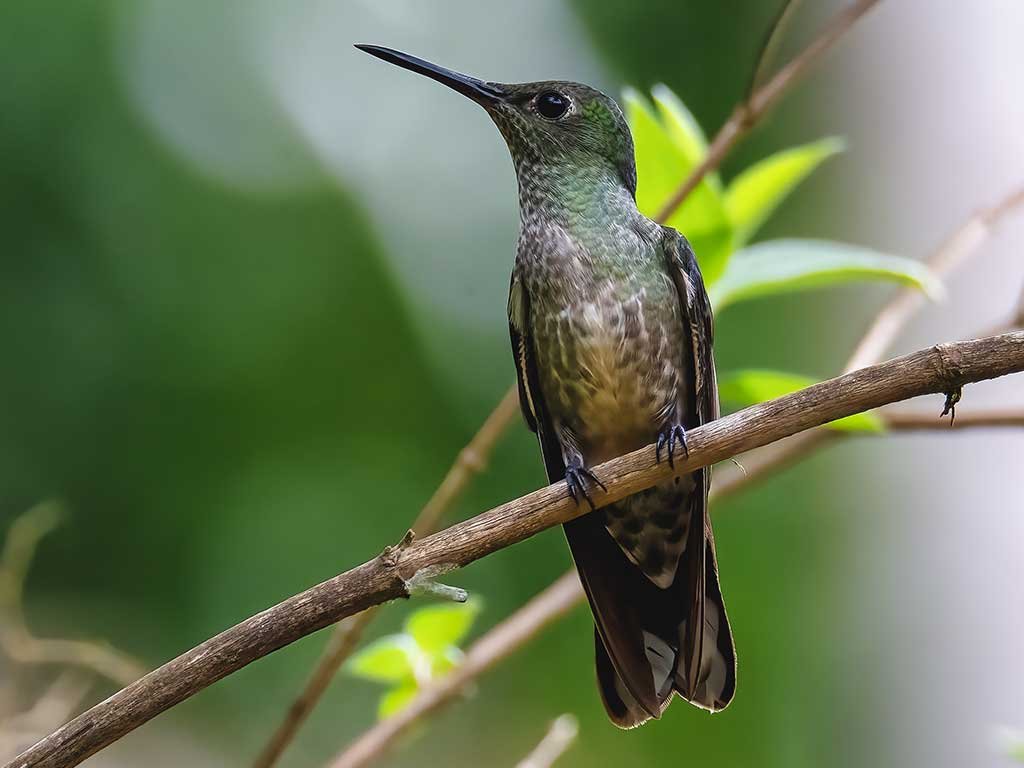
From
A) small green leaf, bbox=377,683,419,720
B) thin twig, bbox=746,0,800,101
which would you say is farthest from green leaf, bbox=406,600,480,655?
thin twig, bbox=746,0,800,101

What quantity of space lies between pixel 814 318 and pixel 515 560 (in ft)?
8.99

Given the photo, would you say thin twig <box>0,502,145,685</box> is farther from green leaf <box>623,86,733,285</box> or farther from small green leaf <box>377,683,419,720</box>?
green leaf <box>623,86,733,285</box>

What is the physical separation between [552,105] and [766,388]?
1.11m

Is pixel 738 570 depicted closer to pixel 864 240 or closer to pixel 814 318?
pixel 814 318

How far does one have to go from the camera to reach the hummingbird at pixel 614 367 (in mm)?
2479

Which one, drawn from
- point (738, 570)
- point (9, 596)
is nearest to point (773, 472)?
point (9, 596)

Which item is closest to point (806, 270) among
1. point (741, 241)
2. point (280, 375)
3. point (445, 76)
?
point (741, 241)

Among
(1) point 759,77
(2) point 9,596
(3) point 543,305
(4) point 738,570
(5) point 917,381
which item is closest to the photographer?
(5) point 917,381

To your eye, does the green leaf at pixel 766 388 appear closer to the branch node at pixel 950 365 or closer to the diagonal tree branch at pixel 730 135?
the diagonal tree branch at pixel 730 135

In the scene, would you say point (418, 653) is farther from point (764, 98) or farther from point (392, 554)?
point (764, 98)

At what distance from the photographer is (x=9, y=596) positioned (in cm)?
247

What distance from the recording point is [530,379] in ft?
9.06

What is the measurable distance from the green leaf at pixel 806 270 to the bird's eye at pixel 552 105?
2.31 ft

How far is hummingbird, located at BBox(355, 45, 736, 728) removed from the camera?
2479mm
